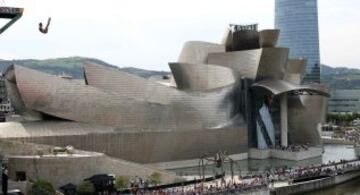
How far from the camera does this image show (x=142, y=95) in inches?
2319

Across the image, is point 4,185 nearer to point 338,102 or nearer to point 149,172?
point 149,172

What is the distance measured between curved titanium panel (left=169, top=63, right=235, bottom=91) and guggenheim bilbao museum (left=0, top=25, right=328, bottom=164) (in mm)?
118

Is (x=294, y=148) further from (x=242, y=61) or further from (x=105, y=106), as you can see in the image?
(x=105, y=106)

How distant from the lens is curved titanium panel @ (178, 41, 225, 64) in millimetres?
77500

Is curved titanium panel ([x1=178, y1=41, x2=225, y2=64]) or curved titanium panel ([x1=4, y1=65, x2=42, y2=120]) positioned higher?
curved titanium panel ([x1=178, y1=41, x2=225, y2=64])

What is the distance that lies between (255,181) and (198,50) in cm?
3526

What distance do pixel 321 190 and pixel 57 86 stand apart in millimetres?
26093

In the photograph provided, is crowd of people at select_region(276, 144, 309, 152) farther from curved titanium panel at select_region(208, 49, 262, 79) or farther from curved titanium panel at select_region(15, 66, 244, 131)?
curved titanium panel at select_region(15, 66, 244, 131)

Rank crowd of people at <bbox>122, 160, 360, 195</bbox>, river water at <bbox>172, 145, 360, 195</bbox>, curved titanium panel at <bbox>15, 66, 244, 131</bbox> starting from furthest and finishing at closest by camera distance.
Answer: curved titanium panel at <bbox>15, 66, 244, 131</bbox>, river water at <bbox>172, 145, 360, 195</bbox>, crowd of people at <bbox>122, 160, 360, 195</bbox>

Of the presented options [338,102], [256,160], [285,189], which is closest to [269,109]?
[256,160]

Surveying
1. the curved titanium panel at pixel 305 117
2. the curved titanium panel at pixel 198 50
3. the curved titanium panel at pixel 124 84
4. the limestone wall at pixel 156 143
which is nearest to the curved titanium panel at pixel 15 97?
the limestone wall at pixel 156 143

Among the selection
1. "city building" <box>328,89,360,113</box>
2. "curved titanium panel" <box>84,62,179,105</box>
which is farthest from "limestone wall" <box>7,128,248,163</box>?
"city building" <box>328,89,360,113</box>

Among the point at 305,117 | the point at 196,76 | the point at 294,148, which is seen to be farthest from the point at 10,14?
the point at 305,117

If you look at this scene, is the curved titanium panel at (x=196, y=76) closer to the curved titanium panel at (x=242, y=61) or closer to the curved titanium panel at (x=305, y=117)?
the curved titanium panel at (x=242, y=61)
